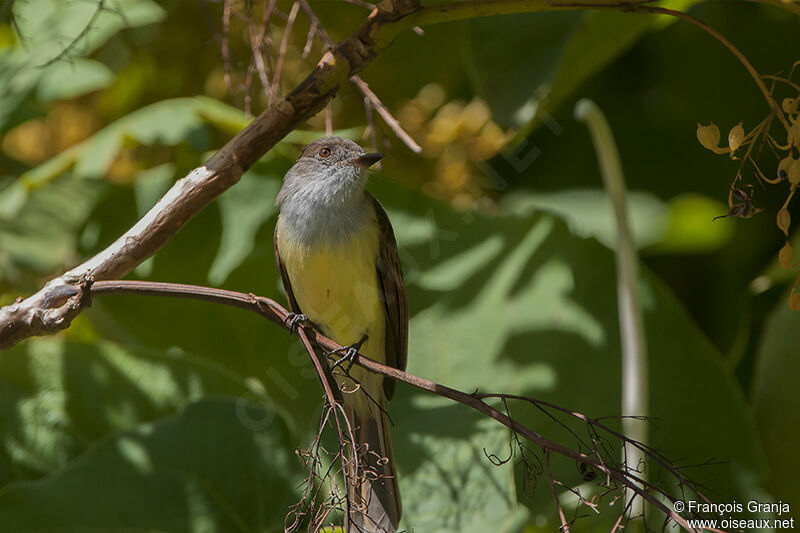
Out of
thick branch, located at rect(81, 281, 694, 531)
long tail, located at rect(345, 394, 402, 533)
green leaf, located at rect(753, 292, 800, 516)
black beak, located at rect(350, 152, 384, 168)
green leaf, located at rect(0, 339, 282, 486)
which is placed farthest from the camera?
green leaf, located at rect(753, 292, 800, 516)

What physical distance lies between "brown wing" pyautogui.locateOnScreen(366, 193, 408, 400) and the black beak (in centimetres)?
15

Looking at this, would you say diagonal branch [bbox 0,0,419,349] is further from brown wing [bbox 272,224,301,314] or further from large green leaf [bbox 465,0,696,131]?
large green leaf [bbox 465,0,696,131]

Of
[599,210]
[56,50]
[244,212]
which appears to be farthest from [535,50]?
[56,50]

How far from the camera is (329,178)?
1.68 meters

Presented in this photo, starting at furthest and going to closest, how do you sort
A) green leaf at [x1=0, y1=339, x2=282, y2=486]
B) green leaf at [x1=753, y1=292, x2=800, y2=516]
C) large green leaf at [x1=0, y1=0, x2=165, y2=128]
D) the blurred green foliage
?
large green leaf at [x1=0, y1=0, x2=165, y2=128], green leaf at [x1=753, y1=292, x2=800, y2=516], green leaf at [x1=0, y1=339, x2=282, y2=486], the blurred green foliage

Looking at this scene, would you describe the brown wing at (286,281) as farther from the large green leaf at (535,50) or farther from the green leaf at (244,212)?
the large green leaf at (535,50)

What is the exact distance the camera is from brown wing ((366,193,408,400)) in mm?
1681

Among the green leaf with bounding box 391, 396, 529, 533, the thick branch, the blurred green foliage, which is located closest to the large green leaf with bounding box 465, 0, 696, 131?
the blurred green foliage

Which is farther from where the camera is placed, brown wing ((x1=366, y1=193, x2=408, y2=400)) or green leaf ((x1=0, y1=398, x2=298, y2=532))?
brown wing ((x1=366, y1=193, x2=408, y2=400))

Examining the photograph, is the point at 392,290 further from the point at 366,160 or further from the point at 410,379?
the point at 410,379

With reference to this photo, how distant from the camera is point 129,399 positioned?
175 centimetres

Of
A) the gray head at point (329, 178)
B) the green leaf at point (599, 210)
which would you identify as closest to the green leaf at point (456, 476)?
the gray head at point (329, 178)

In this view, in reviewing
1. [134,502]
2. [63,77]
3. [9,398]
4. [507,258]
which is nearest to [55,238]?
[63,77]

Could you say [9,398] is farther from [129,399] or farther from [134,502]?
[134,502]
